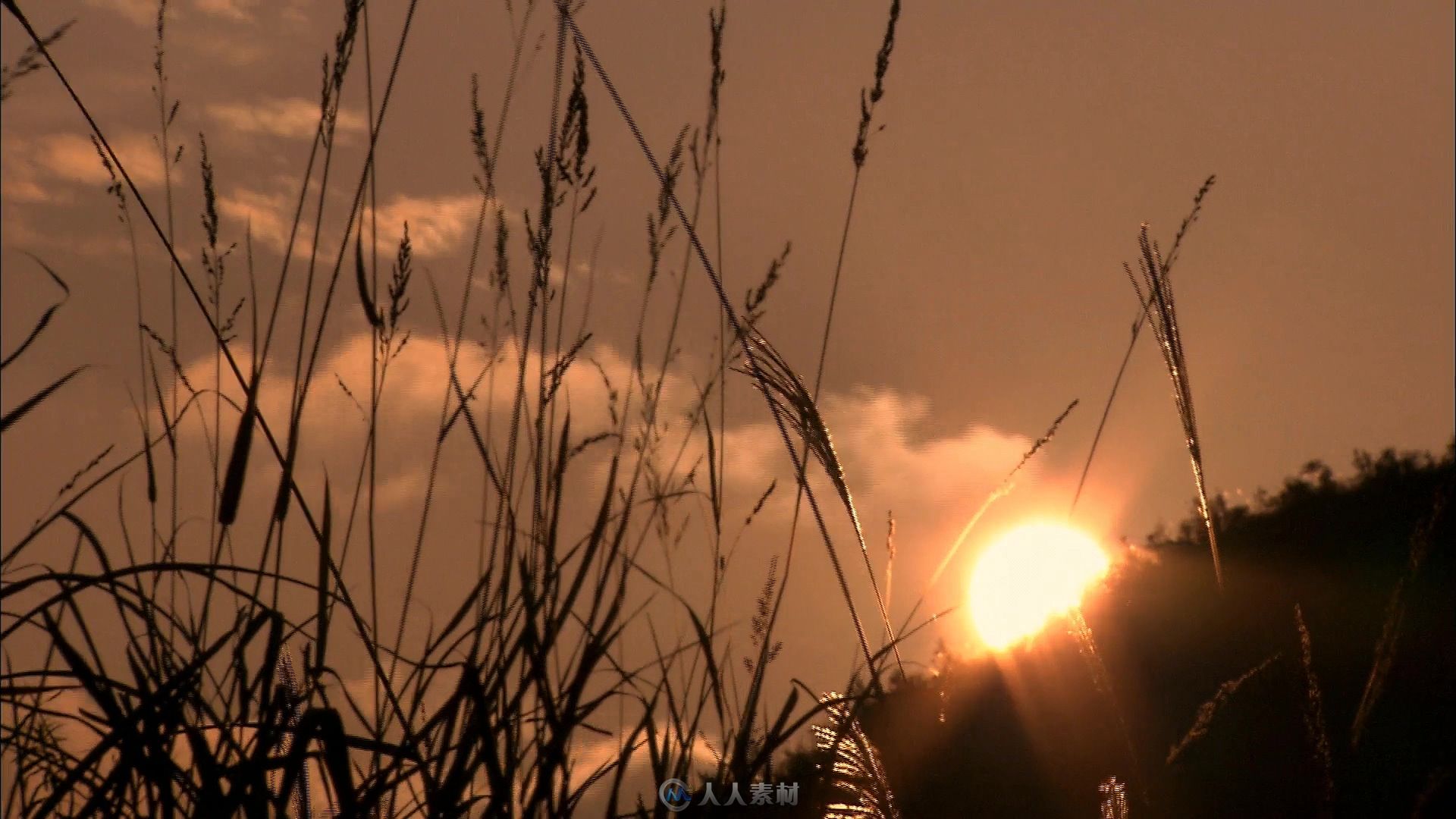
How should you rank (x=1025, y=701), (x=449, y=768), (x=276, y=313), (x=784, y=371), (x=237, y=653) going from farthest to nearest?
1. (x=1025, y=701)
2. (x=276, y=313)
3. (x=784, y=371)
4. (x=237, y=653)
5. (x=449, y=768)

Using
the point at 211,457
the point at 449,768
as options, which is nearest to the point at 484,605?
the point at 449,768

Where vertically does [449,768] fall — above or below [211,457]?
below

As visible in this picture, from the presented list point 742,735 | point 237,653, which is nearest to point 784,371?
point 742,735

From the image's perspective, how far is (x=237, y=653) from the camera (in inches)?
51.3

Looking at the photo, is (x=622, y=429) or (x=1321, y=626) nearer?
(x=622, y=429)

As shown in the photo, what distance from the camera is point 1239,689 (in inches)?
46.9

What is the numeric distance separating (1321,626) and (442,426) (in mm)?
9442

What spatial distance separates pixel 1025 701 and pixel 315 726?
5.57 metres

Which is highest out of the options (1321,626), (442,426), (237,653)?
(1321,626)

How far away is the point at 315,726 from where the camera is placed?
1.07 meters

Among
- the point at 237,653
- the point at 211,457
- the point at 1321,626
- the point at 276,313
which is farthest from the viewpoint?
the point at 1321,626

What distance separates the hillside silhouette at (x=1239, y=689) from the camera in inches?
44.3

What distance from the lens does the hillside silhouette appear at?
3.69 feet

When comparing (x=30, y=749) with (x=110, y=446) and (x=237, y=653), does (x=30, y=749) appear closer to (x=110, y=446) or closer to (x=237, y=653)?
(x=237, y=653)
